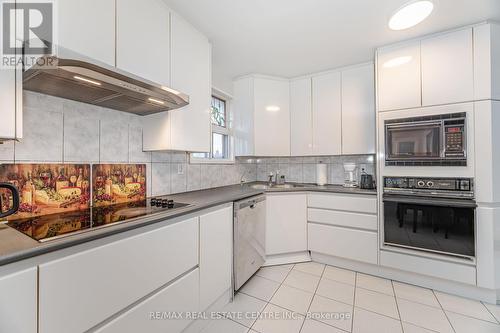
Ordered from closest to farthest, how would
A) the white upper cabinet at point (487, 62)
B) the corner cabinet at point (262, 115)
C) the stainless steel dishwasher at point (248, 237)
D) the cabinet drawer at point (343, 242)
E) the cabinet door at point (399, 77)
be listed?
1. the white upper cabinet at point (487, 62)
2. the stainless steel dishwasher at point (248, 237)
3. the cabinet door at point (399, 77)
4. the cabinet drawer at point (343, 242)
5. the corner cabinet at point (262, 115)

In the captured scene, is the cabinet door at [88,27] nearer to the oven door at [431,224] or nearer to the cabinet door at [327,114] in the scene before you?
the cabinet door at [327,114]

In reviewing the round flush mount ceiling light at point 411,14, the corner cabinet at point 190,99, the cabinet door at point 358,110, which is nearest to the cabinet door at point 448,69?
the round flush mount ceiling light at point 411,14

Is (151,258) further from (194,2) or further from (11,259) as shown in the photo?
(194,2)

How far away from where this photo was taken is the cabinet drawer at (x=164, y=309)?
41.3 inches

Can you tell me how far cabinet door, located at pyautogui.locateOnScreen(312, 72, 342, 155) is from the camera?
264 centimetres

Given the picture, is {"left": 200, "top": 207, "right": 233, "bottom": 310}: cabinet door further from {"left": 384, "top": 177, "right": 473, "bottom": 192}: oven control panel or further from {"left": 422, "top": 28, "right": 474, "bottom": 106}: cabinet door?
{"left": 422, "top": 28, "right": 474, "bottom": 106}: cabinet door

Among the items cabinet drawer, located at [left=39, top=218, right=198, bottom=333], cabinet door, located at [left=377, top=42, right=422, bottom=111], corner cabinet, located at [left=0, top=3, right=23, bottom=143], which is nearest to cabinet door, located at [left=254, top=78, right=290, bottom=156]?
cabinet door, located at [left=377, top=42, right=422, bottom=111]

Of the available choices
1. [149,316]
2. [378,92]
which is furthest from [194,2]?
[149,316]

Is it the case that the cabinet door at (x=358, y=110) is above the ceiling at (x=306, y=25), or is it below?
below

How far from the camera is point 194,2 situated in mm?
1523

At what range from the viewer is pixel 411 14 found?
1672mm

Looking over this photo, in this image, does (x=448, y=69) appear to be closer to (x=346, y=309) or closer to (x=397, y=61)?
(x=397, y=61)

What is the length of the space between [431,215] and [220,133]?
2.47m

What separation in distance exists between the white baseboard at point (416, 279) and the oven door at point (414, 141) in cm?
113
